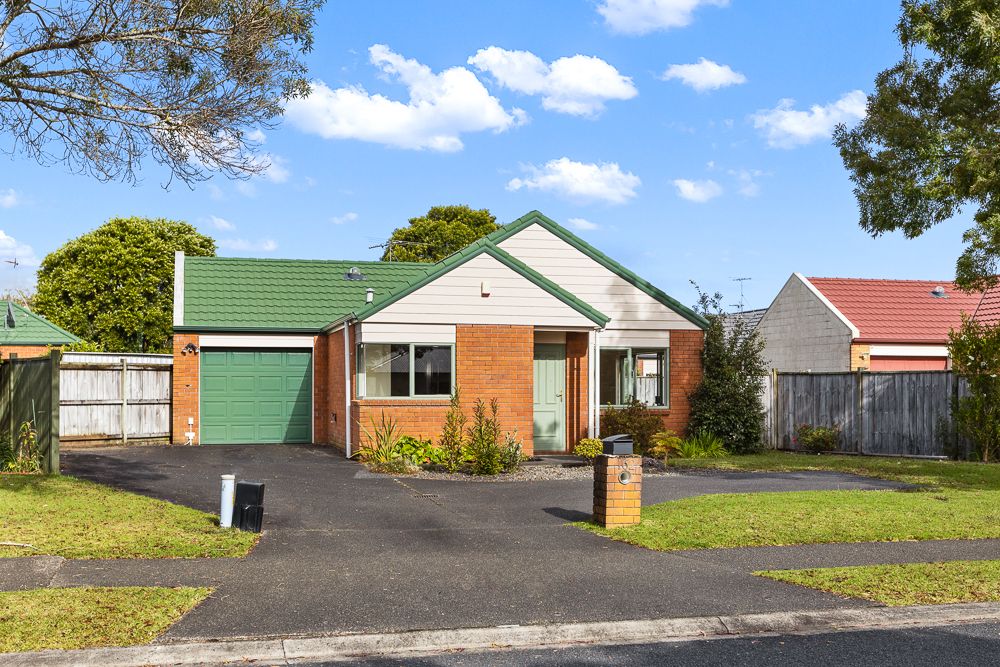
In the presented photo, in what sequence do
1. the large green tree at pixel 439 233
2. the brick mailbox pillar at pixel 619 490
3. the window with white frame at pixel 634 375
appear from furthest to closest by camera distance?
1. the large green tree at pixel 439 233
2. the window with white frame at pixel 634 375
3. the brick mailbox pillar at pixel 619 490

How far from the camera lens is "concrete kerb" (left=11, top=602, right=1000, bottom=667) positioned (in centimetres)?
535

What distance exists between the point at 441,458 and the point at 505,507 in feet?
16.3

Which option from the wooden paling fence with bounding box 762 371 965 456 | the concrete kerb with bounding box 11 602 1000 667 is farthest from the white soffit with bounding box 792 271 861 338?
the concrete kerb with bounding box 11 602 1000 667

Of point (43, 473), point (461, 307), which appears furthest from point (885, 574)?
point (43, 473)

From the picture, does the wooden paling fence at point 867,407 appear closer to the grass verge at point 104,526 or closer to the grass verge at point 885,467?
the grass verge at point 885,467

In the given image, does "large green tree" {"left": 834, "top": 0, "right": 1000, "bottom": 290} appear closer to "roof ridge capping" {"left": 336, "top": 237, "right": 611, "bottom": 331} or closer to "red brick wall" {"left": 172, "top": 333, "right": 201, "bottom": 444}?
"roof ridge capping" {"left": 336, "top": 237, "right": 611, "bottom": 331}

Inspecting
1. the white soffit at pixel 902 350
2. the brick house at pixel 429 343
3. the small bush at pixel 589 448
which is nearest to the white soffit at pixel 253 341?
the brick house at pixel 429 343

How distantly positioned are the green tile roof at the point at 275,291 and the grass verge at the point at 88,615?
14.5m

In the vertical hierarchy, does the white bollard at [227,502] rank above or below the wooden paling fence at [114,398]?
below

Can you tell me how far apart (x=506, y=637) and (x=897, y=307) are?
79.1 feet

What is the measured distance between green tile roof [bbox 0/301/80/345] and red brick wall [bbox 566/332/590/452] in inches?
762

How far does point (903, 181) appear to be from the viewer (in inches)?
581

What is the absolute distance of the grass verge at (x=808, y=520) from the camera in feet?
29.2

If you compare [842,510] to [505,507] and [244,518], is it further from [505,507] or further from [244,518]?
[244,518]
